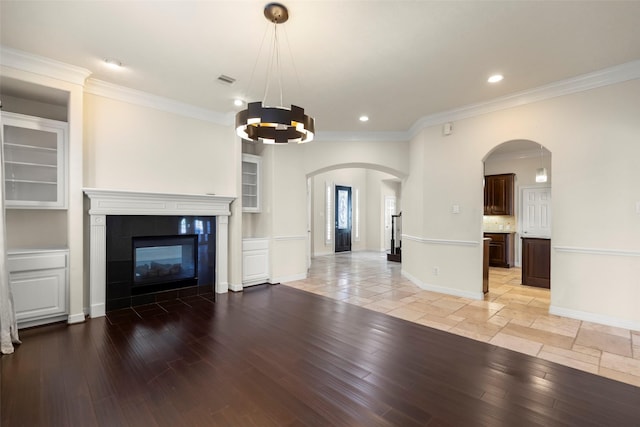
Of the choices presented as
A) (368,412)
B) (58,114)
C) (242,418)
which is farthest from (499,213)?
(58,114)

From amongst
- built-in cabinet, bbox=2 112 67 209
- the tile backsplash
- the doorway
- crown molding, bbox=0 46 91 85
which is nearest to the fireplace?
built-in cabinet, bbox=2 112 67 209

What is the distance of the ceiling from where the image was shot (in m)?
2.48

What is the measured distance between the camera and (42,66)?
3.34 m

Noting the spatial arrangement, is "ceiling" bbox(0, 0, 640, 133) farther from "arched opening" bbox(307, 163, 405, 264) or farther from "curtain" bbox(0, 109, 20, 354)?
"arched opening" bbox(307, 163, 405, 264)

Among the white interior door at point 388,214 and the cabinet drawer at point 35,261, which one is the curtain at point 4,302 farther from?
the white interior door at point 388,214

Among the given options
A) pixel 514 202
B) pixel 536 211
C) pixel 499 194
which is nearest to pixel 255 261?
pixel 499 194

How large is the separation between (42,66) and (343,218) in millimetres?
8485

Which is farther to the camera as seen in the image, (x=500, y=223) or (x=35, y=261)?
(x=500, y=223)

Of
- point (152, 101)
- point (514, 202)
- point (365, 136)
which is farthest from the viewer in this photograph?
point (514, 202)

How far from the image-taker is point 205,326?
349cm

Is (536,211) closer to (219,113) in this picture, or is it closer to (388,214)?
(388,214)

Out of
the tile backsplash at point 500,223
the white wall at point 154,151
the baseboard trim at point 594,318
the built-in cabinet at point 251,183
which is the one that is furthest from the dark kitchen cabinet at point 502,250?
the white wall at point 154,151

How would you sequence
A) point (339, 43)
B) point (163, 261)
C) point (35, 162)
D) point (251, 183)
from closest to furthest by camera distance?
point (339, 43), point (35, 162), point (163, 261), point (251, 183)

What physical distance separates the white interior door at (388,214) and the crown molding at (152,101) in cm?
733
